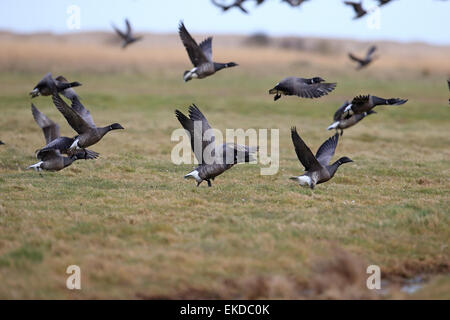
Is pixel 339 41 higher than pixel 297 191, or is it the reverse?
pixel 339 41

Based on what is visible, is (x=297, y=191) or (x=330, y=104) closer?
(x=297, y=191)

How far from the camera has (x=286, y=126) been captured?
21.3m

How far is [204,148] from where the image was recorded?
9.66 m

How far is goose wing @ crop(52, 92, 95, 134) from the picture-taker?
32.4 feet

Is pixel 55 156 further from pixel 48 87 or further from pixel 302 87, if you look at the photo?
pixel 302 87

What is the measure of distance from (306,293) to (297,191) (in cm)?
357

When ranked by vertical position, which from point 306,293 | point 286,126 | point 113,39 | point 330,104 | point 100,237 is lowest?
point 306,293

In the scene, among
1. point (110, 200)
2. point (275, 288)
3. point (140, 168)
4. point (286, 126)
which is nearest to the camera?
point (275, 288)

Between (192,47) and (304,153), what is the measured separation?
348 cm

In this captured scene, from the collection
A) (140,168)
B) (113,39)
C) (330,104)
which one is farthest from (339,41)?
(140,168)

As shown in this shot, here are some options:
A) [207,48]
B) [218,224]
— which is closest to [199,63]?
[207,48]

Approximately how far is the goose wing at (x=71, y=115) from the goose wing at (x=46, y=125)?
6.91 ft

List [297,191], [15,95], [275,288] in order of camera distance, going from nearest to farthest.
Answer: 1. [275,288]
2. [297,191]
3. [15,95]

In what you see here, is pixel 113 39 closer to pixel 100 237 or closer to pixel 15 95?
pixel 15 95
